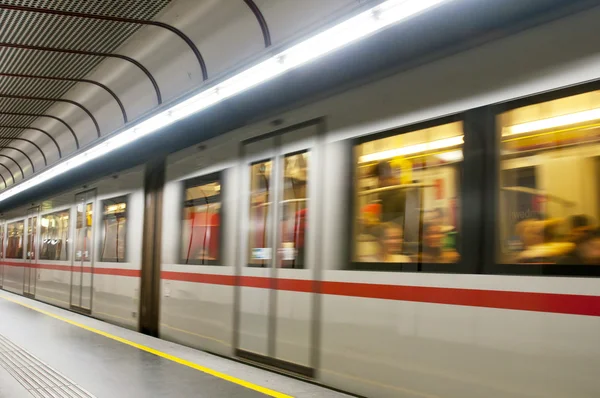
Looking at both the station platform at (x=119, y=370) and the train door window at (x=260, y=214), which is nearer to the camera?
the station platform at (x=119, y=370)

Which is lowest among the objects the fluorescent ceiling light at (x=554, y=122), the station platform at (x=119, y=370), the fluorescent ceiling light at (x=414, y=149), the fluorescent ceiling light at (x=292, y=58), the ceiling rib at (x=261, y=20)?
the station platform at (x=119, y=370)

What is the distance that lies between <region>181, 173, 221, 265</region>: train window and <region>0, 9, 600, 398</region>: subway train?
36 mm

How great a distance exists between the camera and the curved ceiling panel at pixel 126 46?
632 cm

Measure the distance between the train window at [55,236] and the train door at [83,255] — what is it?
3.12ft

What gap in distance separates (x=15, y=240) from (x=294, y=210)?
647 inches

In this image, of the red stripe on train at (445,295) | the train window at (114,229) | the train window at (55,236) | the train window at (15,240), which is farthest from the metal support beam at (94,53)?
the train window at (15,240)

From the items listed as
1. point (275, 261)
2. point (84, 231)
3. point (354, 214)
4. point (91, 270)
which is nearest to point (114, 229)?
point (91, 270)

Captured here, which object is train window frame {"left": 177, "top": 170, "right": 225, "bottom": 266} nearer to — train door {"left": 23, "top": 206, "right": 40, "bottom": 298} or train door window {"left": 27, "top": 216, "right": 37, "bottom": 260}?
train door {"left": 23, "top": 206, "right": 40, "bottom": 298}

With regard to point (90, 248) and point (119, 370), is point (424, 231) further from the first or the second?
point (90, 248)

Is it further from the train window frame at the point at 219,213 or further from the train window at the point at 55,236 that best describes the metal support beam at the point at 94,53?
the train window at the point at 55,236

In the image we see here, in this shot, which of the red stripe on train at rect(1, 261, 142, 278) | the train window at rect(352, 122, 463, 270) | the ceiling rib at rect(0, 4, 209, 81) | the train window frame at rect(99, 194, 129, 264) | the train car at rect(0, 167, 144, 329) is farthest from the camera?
the train window frame at rect(99, 194, 129, 264)

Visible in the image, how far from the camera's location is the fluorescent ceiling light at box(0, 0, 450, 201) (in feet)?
13.1

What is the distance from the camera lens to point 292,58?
16.7 ft

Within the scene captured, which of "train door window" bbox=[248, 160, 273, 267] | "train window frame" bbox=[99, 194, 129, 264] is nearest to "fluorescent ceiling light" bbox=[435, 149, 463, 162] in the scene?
"train door window" bbox=[248, 160, 273, 267]
